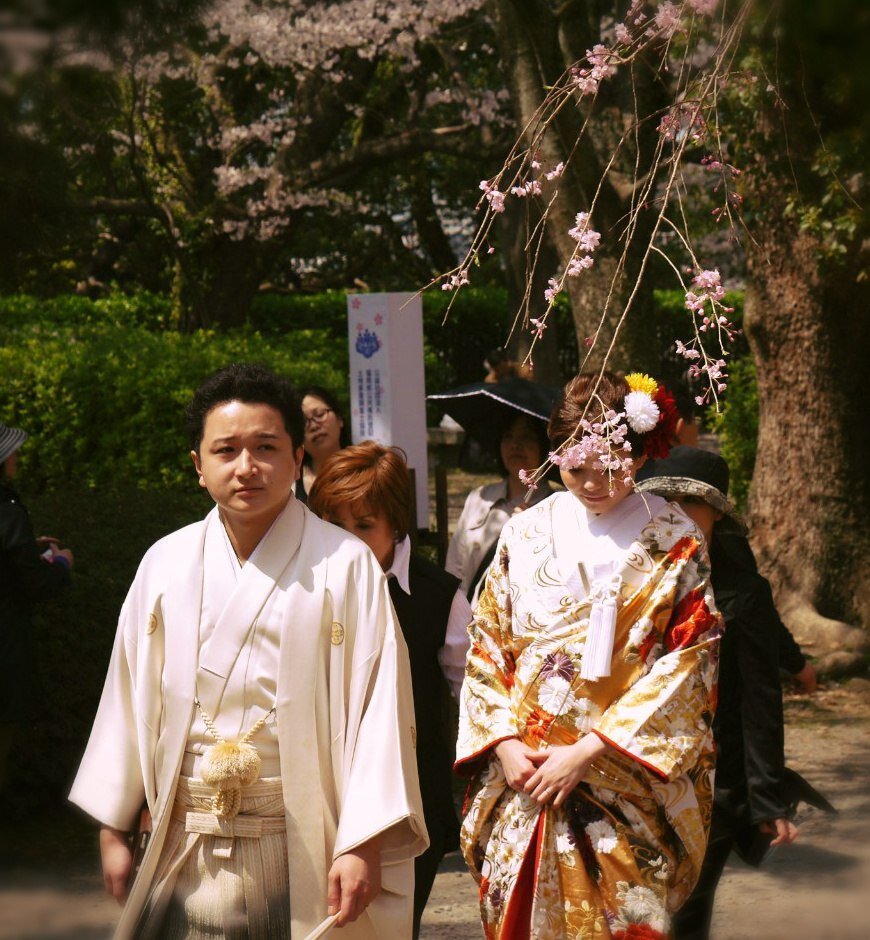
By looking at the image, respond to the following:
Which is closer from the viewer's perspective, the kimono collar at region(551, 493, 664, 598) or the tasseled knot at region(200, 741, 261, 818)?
the tasseled knot at region(200, 741, 261, 818)

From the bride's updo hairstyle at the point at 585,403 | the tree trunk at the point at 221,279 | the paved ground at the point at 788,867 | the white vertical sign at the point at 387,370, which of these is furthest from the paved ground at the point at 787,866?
the tree trunk at the point at 221,279

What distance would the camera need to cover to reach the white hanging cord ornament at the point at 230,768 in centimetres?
256

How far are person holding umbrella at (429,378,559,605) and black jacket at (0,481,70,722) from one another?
1.46 m

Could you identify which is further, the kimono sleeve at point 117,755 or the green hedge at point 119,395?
the green hedge at point 119,395

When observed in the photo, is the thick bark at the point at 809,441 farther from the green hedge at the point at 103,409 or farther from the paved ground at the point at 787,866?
the green hedge at the point at 103,409

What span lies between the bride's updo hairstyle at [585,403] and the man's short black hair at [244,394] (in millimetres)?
690

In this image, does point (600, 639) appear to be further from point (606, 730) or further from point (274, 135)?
point (274, 135)

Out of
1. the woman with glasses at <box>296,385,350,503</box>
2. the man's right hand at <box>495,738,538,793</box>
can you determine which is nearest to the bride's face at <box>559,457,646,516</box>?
the man's right hand at <box>495,738,538,793</box>

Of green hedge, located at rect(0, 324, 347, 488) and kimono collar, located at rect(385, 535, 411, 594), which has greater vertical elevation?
green hedge, located at rect(0, 324, 347, 488)

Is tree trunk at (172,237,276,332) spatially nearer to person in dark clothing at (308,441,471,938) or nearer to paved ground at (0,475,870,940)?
paved ground at (0,475,870,940)

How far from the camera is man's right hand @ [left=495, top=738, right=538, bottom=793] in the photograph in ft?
10.1

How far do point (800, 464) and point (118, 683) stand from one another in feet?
19.7

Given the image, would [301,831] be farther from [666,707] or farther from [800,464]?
[800,464]

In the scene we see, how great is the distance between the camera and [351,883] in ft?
8.42
